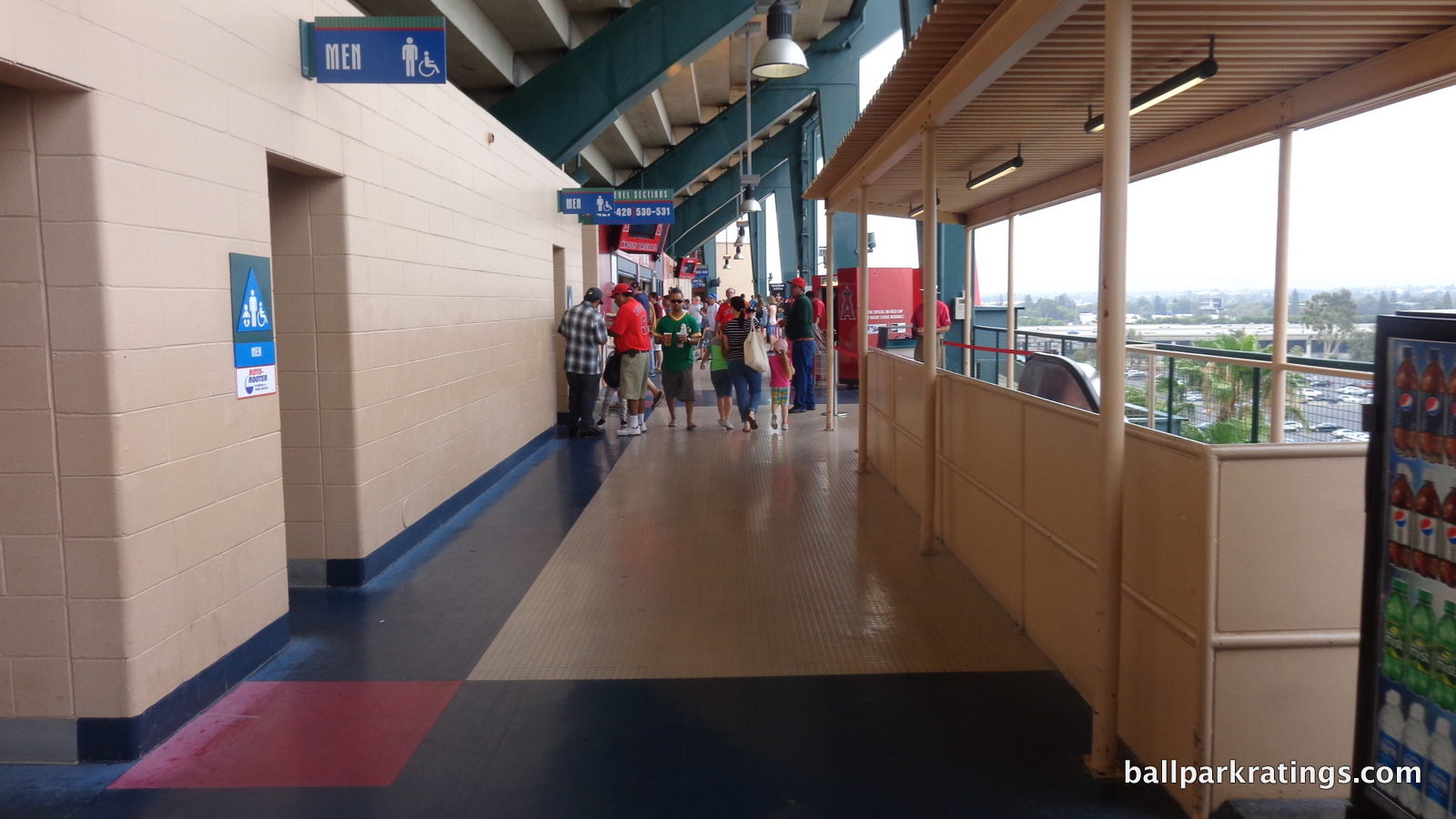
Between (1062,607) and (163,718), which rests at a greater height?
(1062,607)

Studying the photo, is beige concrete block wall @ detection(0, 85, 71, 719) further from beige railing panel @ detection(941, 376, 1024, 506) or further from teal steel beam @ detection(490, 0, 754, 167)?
teal steel beam @ detection(490, 0, 754, 167)

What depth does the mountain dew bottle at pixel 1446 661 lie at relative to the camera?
2.21 m

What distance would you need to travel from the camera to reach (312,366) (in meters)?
5.60

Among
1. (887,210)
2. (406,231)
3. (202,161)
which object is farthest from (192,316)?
(887,210)

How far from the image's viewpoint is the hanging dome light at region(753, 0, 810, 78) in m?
9.38

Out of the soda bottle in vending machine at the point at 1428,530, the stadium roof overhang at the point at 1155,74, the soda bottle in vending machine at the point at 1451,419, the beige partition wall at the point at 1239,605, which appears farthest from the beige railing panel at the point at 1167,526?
the stadium roof overhang at the point at 1155,74

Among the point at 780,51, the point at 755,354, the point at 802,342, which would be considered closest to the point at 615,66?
the point at 780,51

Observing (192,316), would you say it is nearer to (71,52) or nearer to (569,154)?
(71,52)

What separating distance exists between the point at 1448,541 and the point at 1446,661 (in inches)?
10.9

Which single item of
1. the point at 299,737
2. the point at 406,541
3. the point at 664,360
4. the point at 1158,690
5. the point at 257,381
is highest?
the point at 257,381

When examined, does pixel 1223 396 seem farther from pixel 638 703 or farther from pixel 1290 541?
pixel 638 703

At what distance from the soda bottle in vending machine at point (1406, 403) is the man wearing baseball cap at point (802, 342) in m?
10.9

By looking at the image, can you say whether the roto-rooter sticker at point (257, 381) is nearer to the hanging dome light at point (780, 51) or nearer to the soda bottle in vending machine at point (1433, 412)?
the soda bottle in vending machine at point (1433, 412)

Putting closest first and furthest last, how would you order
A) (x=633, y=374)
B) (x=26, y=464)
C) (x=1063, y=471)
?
1. (x=26, y=464)
2. (x=1063, y=471)
3. (x=633, y=374)
